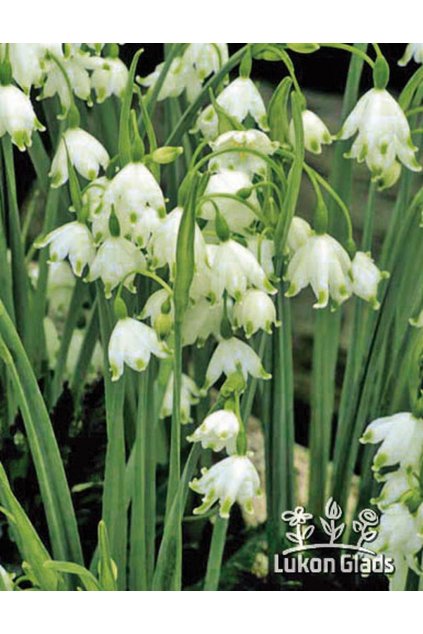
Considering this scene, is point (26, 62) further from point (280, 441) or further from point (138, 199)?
point (280, 441)

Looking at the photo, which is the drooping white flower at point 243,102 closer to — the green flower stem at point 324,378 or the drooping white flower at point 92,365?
the green flower stem at point 324,378

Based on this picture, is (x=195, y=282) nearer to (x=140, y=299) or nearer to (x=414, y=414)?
(x=140, y=299)

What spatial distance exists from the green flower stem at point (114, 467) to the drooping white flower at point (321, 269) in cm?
18

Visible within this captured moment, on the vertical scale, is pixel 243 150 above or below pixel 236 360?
above

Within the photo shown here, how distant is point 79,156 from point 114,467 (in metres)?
0.29

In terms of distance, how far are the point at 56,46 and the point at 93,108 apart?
0.45 ft

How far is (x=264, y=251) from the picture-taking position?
39.6 inches

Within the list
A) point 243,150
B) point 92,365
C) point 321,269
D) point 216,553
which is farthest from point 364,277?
point 92,365

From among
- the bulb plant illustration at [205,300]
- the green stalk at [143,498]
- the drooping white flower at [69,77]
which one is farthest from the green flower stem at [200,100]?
the green stalk at [143,498]

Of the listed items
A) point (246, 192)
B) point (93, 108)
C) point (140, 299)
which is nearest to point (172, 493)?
point (140, 299)

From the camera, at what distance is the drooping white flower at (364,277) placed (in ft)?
3.49

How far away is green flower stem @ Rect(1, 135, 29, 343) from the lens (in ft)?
3.84

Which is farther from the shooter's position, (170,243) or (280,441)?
(280,441)

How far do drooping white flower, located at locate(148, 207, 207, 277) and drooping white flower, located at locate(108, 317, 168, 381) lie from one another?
0.19ft
